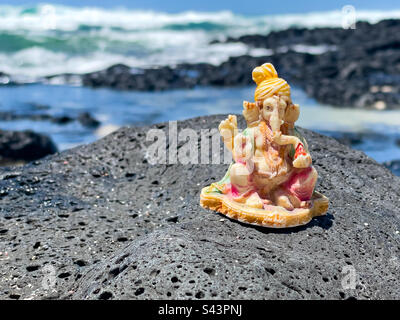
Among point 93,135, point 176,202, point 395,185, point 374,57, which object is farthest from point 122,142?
point 374,57

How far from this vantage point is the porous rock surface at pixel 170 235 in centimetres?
243

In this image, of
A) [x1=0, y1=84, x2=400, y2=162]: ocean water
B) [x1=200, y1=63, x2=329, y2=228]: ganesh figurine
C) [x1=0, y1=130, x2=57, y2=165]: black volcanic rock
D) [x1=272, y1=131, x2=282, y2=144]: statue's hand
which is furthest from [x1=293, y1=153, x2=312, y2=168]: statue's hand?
[x1=0, y1=130, x2=57, y2=165]: black volcanic rock

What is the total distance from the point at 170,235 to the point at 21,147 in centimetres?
434

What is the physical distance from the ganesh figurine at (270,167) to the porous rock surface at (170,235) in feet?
0.35

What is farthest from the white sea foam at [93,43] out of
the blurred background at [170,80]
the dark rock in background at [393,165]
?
the dark rock in background at [393,165]

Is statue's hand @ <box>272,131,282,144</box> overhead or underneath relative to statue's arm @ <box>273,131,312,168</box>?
overhead

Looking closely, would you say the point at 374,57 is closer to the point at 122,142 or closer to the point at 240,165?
the point at 122,142

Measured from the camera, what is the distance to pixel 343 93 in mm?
9875

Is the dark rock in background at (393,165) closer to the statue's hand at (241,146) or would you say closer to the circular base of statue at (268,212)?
the circular base of statue at (268,212)

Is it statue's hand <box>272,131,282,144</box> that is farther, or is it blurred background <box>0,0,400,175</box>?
blurred background <box>0,0,400,175</box>

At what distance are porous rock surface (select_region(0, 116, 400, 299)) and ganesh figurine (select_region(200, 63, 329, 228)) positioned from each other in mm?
108

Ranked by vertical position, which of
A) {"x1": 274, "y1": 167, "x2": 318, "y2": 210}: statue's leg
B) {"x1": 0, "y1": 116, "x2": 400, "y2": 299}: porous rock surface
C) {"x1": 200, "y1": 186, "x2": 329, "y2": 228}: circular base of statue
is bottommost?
{"x1": 0, "y1": 116, "x2": 400, "y2": 299}: porous rock surface

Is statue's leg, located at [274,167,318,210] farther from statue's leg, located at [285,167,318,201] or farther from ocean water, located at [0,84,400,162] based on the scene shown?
ocean water, located at [0,84,400,162]

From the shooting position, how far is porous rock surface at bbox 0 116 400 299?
243cm
